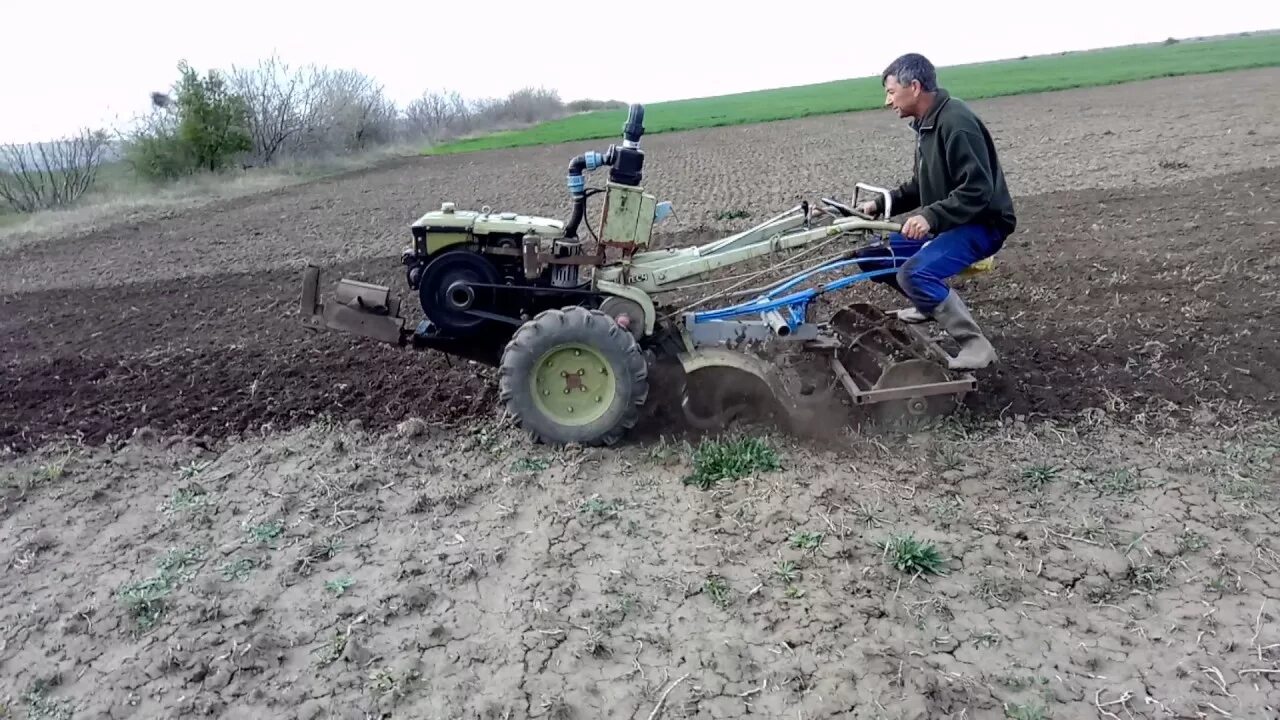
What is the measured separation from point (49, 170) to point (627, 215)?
30.9 metres

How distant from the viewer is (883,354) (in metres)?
5.95

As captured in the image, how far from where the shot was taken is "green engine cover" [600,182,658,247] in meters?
5.21

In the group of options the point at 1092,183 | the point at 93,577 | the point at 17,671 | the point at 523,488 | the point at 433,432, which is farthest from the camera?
the point at 1092,183

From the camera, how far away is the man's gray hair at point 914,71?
509 cm

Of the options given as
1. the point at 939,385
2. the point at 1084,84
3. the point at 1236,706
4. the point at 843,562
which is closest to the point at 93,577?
the point at 843,562

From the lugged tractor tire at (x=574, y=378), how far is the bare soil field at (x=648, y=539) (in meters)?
0.20

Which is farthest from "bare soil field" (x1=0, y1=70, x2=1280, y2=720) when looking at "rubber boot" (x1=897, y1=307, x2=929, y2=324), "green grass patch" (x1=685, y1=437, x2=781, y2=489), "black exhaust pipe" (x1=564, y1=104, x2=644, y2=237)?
"black exhaust pipe" (x1=564, y1=104, x2=644, y2=237)

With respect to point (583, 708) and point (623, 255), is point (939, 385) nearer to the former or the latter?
point (623, 255)

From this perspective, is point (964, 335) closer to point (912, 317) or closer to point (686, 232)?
point (912, 317)

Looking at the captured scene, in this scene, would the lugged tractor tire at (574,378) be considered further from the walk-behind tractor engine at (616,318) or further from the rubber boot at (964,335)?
the rubber boot at (964,335)

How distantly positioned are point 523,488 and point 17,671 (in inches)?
95.9

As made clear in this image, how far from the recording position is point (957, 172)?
5.18 metres

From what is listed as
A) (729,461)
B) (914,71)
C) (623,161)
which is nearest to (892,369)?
(729,461)

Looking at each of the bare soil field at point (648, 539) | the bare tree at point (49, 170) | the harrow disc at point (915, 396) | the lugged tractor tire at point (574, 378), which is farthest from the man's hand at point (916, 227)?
the bare tree at point (49, 170)
